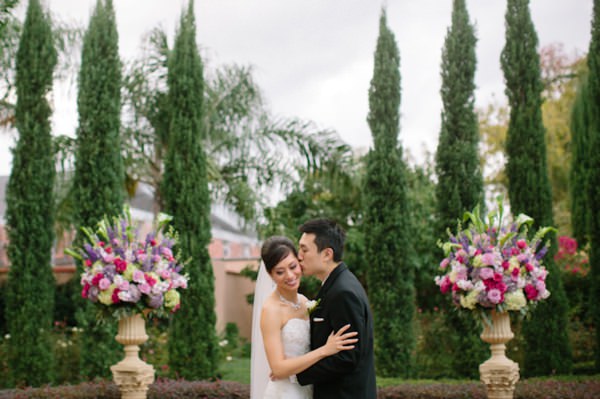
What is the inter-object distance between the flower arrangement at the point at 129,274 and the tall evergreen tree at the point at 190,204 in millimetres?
→ 3048

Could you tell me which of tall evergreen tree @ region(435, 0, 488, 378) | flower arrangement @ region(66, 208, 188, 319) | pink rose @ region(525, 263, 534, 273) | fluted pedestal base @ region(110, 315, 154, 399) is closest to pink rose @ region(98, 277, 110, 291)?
flower arrangement @ region(66, 208, 188, 319)

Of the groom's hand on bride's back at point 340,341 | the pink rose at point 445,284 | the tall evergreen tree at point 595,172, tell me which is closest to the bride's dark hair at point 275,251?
the groom's hand on bride's back at point 340,341

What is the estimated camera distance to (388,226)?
10.9 m

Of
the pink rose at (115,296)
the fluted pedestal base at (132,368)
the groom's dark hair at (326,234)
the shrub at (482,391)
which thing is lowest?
the shrub at (482,391)

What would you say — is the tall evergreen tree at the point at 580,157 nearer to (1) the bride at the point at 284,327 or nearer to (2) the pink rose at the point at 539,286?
(2) the pink rose at the point at 539,286

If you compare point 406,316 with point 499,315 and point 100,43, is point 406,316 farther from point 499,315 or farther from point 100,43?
point 100,43

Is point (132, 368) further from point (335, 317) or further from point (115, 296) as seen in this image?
point (335, 317)

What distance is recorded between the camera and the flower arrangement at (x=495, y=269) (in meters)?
6.71

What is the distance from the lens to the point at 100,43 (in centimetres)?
1094

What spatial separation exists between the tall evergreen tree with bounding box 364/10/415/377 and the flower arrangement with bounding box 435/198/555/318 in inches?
138

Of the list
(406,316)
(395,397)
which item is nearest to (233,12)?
(406,316)

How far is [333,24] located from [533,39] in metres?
3.84

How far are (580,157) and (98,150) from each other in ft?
31.0

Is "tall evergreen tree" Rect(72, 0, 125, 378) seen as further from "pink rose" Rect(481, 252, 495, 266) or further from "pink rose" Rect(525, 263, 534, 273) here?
"pink rose" Rect(525, 263, 534, 273)
